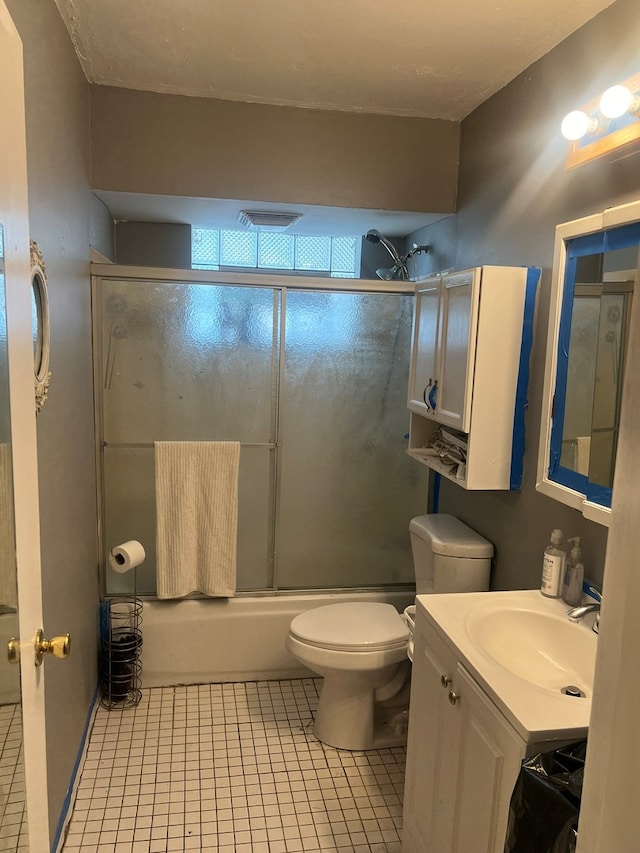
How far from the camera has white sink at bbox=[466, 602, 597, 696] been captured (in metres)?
1.66

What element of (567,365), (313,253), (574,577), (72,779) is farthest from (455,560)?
(313,253)

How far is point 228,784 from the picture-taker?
230 centimetres

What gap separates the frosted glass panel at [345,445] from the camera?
300cm

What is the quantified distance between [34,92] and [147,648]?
2215mm

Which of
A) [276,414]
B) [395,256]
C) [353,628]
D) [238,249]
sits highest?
[238,249]

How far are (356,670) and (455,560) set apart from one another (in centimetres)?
55

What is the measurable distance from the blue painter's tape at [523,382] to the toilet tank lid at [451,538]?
327 millimetres

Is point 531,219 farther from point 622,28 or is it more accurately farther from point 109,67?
point 109,67

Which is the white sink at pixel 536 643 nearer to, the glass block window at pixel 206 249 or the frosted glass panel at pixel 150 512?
the frosted glass panel at pixel 150 512

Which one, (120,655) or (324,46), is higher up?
(324,46)

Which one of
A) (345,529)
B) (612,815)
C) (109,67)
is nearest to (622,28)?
(109,67)

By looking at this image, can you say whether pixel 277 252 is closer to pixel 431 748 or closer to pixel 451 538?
pixel 451 538

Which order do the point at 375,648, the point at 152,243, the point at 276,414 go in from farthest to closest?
the point at 152,243, the point at 276,414, the point at 375,648

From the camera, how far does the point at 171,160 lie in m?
2.61
